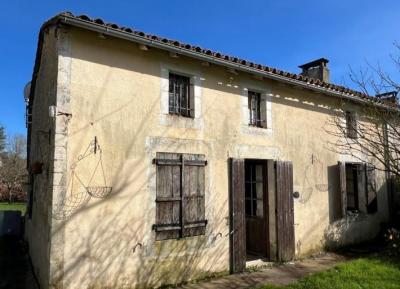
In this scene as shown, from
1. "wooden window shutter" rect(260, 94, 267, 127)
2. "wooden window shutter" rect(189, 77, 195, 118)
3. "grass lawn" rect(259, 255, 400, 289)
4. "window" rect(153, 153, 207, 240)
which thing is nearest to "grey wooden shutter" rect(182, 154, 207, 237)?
"window" rect(153, 153, 207, 240)

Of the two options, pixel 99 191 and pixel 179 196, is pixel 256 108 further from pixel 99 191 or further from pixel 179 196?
pixel 99 191

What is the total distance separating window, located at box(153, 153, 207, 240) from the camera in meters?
6.38

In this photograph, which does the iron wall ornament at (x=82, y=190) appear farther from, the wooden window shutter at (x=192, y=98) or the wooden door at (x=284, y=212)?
the wooden door at (x=284, y=212)

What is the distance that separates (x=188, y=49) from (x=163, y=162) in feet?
7.14

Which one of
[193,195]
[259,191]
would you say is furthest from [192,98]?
[259,191]

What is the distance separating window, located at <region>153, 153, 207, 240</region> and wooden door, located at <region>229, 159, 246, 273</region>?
719 millimetres

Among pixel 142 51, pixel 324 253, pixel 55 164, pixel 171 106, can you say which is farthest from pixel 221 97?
pixel 324 253

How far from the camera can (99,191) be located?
5695mm

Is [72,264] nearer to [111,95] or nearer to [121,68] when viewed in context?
[111,95]

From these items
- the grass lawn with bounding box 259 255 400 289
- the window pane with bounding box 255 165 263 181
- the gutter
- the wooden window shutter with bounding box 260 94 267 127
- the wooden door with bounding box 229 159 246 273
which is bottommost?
Result: the grass lawn with bounding box 259 255 400 289

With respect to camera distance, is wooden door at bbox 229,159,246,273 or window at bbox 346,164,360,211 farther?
window at bbox 346,164,360,211

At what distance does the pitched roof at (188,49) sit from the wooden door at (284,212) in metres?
2.07

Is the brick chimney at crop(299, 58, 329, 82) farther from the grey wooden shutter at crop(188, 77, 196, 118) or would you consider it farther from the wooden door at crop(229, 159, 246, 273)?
the grey wooden shutter at crop(188, 77, 196, 118)

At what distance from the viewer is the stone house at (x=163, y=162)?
550 cm
